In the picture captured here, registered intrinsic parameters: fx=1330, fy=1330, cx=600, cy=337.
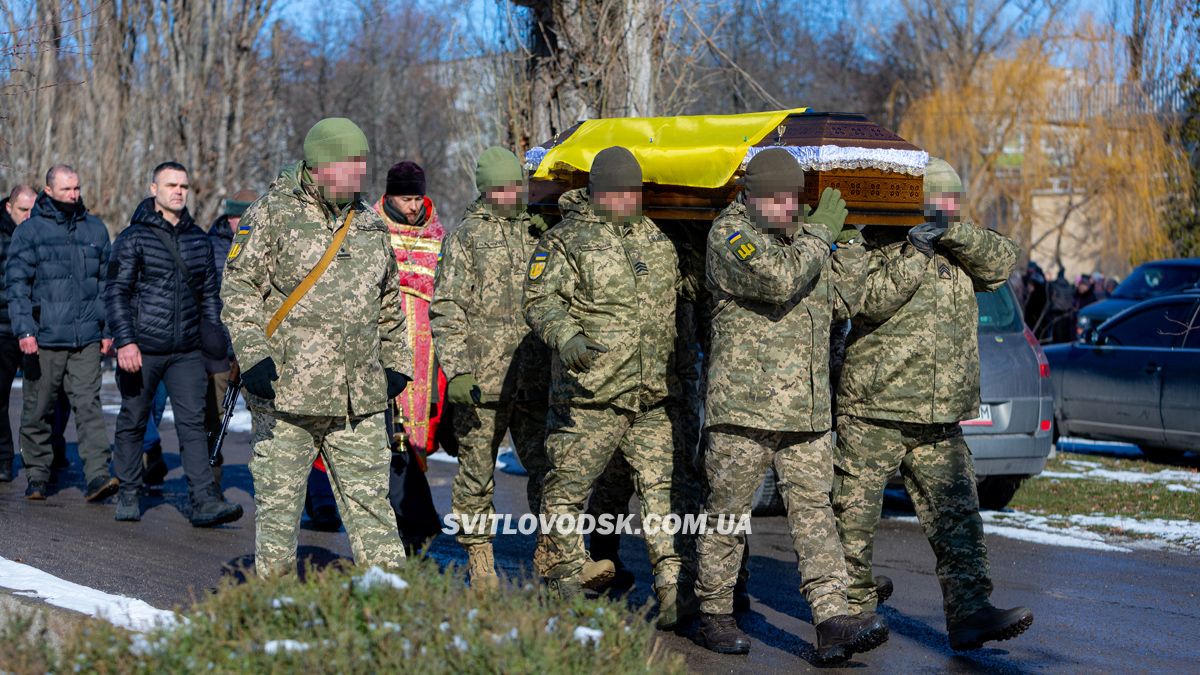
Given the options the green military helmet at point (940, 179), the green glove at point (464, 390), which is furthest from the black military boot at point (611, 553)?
the green military helmet at point (940, 179)

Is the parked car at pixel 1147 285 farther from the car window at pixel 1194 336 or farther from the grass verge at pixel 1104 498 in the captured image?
the grass verge at pixel 1104 498

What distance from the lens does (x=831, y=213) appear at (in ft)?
18.5

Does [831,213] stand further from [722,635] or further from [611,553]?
[611,553]

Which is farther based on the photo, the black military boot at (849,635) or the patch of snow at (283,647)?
Result: the black military boot at (849,635)

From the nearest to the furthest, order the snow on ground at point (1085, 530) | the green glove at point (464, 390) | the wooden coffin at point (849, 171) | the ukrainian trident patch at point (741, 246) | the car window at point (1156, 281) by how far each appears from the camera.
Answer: the ukrainian trident patch at point (741, 246), the wooden coffin at point (849, 171), the green glove at point (464, 390), the snow on ground at point (1085, 530), the car window at point (1156, 281)

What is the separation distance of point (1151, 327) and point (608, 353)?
840cm

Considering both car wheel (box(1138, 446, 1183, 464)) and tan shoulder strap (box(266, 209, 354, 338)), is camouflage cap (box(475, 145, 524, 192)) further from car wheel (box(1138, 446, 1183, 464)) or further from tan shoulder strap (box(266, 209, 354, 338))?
car wheel (box(1138, 446, 1183, 464))

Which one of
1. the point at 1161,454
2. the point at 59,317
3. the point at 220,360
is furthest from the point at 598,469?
the point at 1161,454

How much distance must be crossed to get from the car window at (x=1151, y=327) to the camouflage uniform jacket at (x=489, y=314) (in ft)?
24.7

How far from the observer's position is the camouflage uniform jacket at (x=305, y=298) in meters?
5.38

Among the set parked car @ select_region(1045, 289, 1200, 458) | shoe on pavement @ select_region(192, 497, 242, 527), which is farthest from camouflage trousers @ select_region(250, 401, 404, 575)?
parked car @ select_region(1045, 289, 1200, 458)

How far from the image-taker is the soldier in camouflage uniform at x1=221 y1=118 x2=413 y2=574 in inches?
212

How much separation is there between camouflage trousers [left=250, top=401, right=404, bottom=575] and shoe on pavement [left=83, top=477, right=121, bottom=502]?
3959 millimetres

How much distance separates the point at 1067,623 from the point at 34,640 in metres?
4.58
